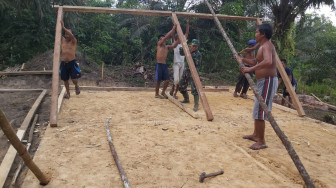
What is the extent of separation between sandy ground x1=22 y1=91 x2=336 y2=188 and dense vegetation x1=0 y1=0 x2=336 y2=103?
24.8 ft

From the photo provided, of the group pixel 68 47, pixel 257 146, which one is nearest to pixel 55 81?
pixel 68 47

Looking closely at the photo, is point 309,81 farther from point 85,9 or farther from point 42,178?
point 42,178

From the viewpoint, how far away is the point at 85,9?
19.2ft

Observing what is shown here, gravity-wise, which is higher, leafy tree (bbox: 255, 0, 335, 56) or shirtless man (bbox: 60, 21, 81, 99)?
leafy tree (bbox: 255, 0, 335, 56)

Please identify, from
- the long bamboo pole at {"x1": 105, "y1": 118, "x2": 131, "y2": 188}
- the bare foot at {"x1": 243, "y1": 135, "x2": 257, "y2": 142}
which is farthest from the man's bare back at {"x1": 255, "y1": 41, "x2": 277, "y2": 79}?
the long bamboo pole at {"x1": 105, "y1": 118, "x2": 131, "y2": 188}

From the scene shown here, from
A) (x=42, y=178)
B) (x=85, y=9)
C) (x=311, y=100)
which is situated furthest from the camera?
(x=311, y=100)

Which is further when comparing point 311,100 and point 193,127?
point 311,100

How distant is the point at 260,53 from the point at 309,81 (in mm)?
10196

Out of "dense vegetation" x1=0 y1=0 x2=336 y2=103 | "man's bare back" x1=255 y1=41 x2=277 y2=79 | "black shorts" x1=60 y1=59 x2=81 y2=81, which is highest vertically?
"dense vegetation" x1=0 y1=0 x2=336 y2=103

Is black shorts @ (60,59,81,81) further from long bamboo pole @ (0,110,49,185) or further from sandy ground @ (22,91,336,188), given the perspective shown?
long bamboo pole @ (0,110,49,185)

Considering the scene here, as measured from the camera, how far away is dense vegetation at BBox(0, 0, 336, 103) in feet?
38.2

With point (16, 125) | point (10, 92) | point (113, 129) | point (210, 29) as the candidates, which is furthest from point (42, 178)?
point (210, 29)

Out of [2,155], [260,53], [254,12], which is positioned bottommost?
[2,155]

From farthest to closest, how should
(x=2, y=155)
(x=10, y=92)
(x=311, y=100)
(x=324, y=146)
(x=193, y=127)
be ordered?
1. (x=311, y=100)
2. (x=10, y=92)
3. (x=193, y=127)
4. (x=324, y=146)
5. (x=2, y=155)
